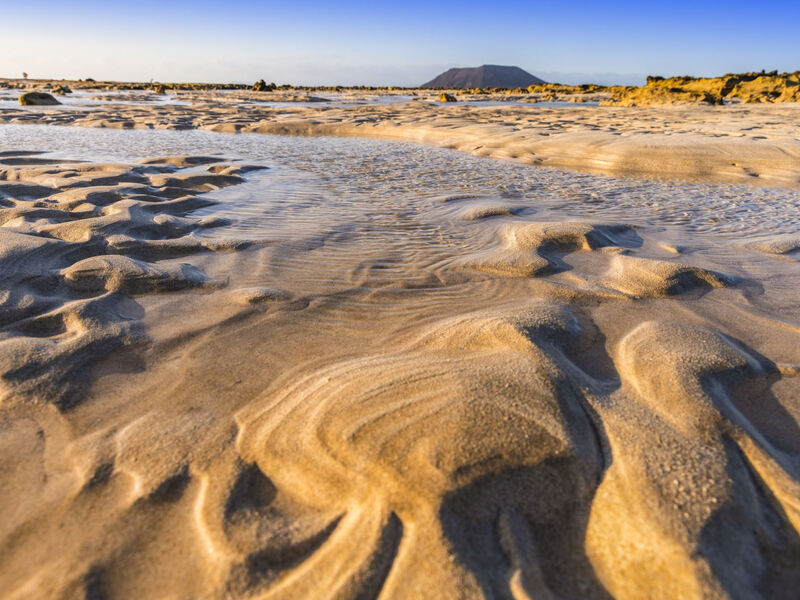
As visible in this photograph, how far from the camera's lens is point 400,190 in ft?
16.6

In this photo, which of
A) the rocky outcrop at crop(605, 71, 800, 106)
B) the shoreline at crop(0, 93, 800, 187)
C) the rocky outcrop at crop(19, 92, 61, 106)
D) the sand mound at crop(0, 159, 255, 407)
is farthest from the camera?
the rocky outcrop at crop(605, 71, 800, 106)

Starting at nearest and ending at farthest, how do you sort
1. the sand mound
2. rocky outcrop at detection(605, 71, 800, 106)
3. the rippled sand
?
1. the rippled sand
2. the sand mound
3. rocky outcrop at detection(605, 71, 800, 106)

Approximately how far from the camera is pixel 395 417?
1.39 metres

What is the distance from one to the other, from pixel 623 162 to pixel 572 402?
603cm

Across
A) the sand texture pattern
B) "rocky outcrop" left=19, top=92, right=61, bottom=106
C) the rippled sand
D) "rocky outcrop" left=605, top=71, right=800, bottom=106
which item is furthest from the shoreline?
"rocky outcrop" left=605, top=71, right=800, bottom=106

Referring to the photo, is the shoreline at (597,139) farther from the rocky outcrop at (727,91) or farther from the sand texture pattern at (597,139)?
the rocky outcrop at (727,91)

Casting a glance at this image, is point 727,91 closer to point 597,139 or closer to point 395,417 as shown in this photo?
point 597,139

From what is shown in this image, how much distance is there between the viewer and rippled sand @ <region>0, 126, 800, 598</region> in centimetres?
104

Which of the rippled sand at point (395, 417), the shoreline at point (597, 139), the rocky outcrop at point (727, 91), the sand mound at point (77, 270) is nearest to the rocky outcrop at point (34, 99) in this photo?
the shoreline at point (597, 139)

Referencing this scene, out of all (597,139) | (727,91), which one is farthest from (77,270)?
(727,91)

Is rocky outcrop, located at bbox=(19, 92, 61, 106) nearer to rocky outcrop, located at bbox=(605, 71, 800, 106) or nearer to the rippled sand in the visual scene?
the rippled sand

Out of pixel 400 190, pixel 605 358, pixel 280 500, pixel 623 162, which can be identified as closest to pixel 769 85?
pixel 623 162

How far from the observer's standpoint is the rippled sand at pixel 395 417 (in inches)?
40.9

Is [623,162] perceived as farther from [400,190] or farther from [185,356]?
[185,356]
